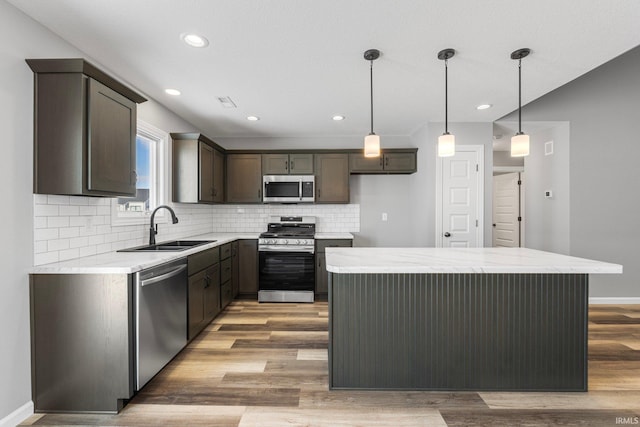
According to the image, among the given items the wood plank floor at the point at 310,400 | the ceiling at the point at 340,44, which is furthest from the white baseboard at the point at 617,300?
the ceiling at the point at 340,44

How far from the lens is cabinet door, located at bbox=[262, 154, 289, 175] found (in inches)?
170

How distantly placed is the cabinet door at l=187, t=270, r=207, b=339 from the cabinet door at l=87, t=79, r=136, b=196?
97 cm

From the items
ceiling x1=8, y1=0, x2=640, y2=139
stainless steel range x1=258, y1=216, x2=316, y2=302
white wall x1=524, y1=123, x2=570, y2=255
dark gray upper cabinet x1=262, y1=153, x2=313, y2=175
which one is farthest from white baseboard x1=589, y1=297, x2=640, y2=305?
dark gray upper cabinet x1=262, y1=153, x2=313, y2=175

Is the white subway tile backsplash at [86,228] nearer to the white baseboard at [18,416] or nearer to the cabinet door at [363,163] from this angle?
the white baseboard at [18,416]

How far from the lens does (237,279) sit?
3.98 meters

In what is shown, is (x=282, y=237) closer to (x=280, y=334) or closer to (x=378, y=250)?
(x=280, y=334)

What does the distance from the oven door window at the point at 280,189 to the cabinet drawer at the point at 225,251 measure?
3.43 ft

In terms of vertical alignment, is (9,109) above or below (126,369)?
above

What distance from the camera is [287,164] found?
4320 millimetres

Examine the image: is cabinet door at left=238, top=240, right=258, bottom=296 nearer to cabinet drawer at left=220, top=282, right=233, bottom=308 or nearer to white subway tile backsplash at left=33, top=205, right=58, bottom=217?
cabinet drawer at left=220, top=282, right=233, bottom=308

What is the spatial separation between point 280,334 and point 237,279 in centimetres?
139

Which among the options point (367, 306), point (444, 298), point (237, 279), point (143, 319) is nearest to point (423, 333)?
point (444, 298)

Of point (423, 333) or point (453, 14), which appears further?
point (423, 333)

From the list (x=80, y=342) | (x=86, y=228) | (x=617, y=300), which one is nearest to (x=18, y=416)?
(x=80, y=342)
